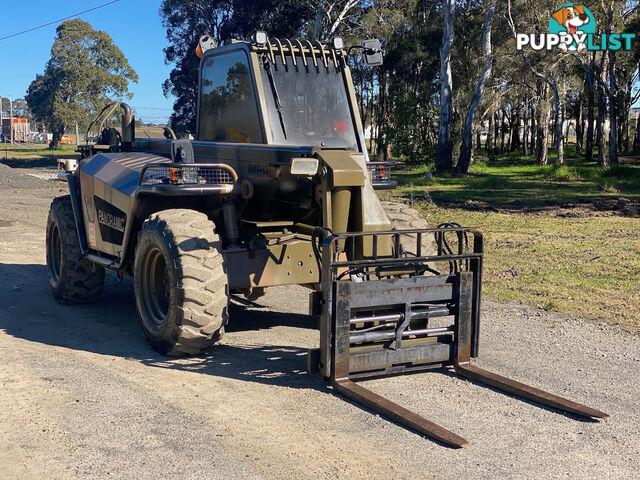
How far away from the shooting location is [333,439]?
199 inches

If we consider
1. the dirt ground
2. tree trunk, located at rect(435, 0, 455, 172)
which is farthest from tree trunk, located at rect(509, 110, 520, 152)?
the dirt ground

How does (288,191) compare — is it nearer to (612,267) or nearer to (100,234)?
(100,234)

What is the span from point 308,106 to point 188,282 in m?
2.38

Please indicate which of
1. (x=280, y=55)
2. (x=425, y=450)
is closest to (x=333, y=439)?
(x=425, y=450)

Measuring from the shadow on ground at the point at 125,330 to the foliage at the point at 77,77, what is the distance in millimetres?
73199

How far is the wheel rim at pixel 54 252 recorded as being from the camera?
9.85 meters

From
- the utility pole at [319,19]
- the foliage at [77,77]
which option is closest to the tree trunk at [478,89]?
the utility pole at [319,19]

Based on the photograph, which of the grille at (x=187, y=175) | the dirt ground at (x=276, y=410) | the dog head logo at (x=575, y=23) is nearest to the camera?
the dirt ground at (x=276, y=410)

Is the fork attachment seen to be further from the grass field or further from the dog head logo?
the dog head logo

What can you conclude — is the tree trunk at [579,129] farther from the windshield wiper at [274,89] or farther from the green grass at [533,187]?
the windshield wiper at [274,89]

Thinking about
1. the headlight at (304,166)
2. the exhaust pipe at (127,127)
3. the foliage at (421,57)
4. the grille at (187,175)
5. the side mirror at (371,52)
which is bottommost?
the grille at (187,175)

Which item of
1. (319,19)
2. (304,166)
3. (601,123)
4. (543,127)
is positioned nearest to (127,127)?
(304,166)

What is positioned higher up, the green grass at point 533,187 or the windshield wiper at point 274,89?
the windshield wiper at point 274,89

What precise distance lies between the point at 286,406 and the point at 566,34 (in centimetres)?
3614
